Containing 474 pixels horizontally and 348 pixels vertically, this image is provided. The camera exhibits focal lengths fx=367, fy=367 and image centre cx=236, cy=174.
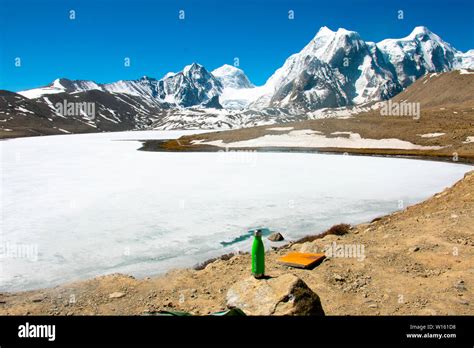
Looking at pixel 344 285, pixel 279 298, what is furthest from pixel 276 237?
pixel 279 298

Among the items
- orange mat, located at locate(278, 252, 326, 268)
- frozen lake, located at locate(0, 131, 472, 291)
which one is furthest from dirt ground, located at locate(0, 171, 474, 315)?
frozen lake, located at locate(0, 131, 472, 291)

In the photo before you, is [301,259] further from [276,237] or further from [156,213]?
[156,213]

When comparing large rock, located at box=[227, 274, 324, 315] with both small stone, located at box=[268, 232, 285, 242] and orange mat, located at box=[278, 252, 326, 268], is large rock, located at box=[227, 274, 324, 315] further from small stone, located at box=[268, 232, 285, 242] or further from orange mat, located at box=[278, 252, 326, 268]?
small stone, located at box=[268, 232, 285, 242]

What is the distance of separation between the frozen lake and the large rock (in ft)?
17.5

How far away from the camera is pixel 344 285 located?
1064 cm

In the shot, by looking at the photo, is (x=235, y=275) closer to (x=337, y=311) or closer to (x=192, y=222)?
(x=337, y=311)

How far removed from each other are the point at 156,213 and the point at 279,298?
48.8 feet

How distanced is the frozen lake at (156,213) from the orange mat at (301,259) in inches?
135

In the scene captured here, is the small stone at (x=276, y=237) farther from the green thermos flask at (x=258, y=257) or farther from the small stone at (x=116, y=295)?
the small stone at (x=116, y=295)

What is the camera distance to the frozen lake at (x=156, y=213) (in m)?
14.2

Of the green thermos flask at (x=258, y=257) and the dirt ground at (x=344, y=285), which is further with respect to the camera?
the green thermos flask at (x=258, y=257)

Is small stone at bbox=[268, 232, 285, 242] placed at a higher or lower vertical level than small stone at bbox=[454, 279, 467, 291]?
lower

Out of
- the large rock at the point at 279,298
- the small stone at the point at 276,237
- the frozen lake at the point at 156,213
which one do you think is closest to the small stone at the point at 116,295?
the frozen lake at the point at 156,213

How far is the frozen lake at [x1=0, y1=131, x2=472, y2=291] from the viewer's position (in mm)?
14236
